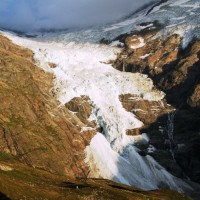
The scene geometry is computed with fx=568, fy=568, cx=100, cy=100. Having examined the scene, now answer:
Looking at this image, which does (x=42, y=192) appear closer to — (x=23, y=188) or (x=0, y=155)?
(x=23, y=188)

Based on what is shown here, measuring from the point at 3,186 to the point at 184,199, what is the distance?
217ft

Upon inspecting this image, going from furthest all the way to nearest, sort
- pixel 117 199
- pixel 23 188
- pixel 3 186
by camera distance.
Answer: pixel 117 199 < pixel 23 188 < pixel 3 186

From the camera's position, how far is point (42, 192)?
8038cm

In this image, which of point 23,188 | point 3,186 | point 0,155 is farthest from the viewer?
point 0,155

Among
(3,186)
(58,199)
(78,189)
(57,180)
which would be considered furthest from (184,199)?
(3,186)

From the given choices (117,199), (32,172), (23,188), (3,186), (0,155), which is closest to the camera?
(3,186)

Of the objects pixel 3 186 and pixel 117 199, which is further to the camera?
pixel 117 199

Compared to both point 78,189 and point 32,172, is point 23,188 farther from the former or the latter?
point 32,172

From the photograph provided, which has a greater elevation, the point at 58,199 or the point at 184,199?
the point at 58,199

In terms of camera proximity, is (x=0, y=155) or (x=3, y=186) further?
(x=0, y=155)

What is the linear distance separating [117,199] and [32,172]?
67.2 ft

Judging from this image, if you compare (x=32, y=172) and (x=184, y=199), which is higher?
(x=32, y=172)

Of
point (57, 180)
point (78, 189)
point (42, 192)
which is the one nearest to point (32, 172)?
point (57, 180)

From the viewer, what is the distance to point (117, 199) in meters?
95.7
